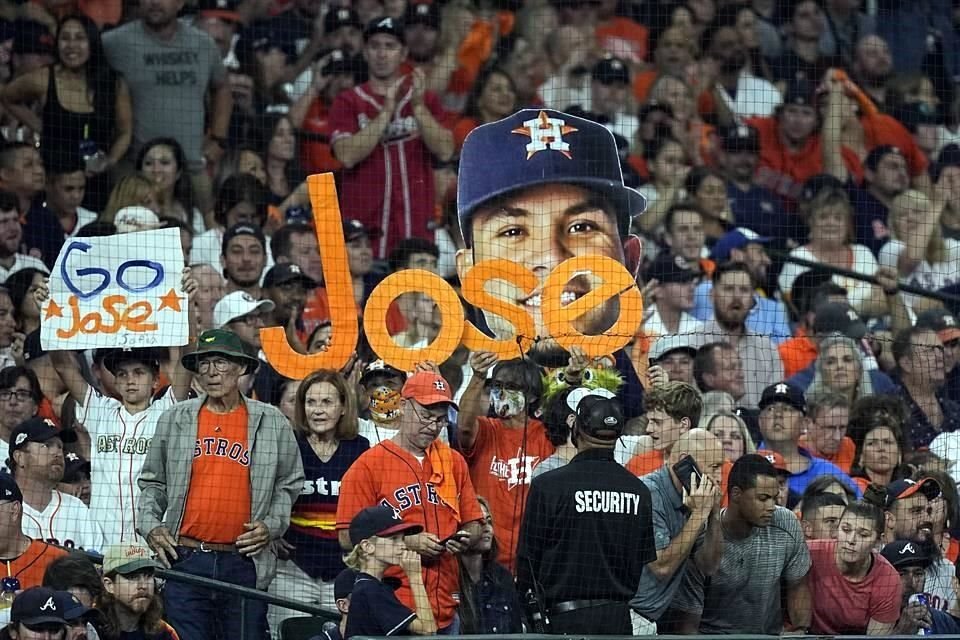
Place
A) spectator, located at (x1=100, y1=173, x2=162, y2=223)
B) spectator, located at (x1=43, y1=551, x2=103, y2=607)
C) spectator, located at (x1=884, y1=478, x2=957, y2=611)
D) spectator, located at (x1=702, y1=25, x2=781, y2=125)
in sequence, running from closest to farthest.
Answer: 1. spectator, located at (x1=43, y1=551, x2=103, y2=607)
2. spectator, located at (x1=884, y1=478, x2=957, y2=611)
3. spectator, located at (x1=100, y1=173, x2=162, y2=223)
4. spectator, located at (x1=702, y1=25, x2=781, y2=125)

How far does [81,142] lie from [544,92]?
3.24 meters

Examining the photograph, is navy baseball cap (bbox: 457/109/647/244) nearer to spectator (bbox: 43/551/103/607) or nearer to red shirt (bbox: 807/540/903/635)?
red shirt (bbox: 807/540/903/635)

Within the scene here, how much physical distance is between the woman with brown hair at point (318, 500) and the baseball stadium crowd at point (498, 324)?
2cm

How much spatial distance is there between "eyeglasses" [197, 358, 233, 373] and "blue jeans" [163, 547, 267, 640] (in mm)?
814

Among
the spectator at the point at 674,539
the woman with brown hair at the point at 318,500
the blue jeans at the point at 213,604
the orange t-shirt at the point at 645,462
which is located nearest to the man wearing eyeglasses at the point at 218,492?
the blue jeans at the point at 213,604

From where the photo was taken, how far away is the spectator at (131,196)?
11.6 m

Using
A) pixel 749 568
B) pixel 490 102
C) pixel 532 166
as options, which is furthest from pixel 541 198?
pixel 749 568

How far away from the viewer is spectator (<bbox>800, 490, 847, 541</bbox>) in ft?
30.5

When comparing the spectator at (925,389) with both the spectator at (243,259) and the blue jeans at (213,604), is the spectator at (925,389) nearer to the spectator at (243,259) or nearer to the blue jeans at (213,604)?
the spectator at (243,259)

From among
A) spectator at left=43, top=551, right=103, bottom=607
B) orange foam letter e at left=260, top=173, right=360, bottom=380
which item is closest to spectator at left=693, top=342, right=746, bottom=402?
orange foam letter e at left=260, top=173, right=360, bottom=380

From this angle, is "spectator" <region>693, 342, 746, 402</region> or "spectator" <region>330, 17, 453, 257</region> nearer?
"spectator" <region>693, 342, 746, 402</region>

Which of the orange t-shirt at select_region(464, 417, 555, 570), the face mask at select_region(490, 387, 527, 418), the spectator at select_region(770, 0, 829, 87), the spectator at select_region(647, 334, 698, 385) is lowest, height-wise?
the orange t-shirt at select_region(464, 417, 555, 570)

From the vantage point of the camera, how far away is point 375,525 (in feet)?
27.5

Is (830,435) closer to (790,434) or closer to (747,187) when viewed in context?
(790,434)
